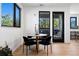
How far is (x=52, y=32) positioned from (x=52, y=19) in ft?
2.68

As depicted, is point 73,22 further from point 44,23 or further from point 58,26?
point 44,23

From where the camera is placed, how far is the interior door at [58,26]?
9.65 m

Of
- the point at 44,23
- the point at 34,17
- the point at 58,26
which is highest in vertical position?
the point at 34,17

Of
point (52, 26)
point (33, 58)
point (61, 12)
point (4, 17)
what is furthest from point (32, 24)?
point (33, 58)

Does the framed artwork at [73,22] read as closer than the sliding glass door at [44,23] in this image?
No

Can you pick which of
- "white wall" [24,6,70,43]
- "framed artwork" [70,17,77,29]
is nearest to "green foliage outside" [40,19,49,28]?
"white wall" [24,6,70,43]

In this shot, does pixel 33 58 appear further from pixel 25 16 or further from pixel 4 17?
pixel 25 16

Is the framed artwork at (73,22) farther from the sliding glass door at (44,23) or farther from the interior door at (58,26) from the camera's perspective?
the sliding glass door at (44,23)

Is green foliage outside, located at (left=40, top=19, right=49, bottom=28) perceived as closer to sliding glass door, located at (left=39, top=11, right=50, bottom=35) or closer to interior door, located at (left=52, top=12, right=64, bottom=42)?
sliding glass door, located at (left=39, top=11, right=50, bottom=35)

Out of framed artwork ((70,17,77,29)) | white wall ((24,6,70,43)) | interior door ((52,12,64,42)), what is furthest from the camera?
framed artwork ((70,17,77,29))

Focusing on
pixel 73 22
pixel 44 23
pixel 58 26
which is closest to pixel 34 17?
pixel 44 23

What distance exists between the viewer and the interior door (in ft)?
31.7

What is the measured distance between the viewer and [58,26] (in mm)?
9742

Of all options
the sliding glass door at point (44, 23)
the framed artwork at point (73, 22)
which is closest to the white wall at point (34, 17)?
the sliding glass door at point (44, 23)
